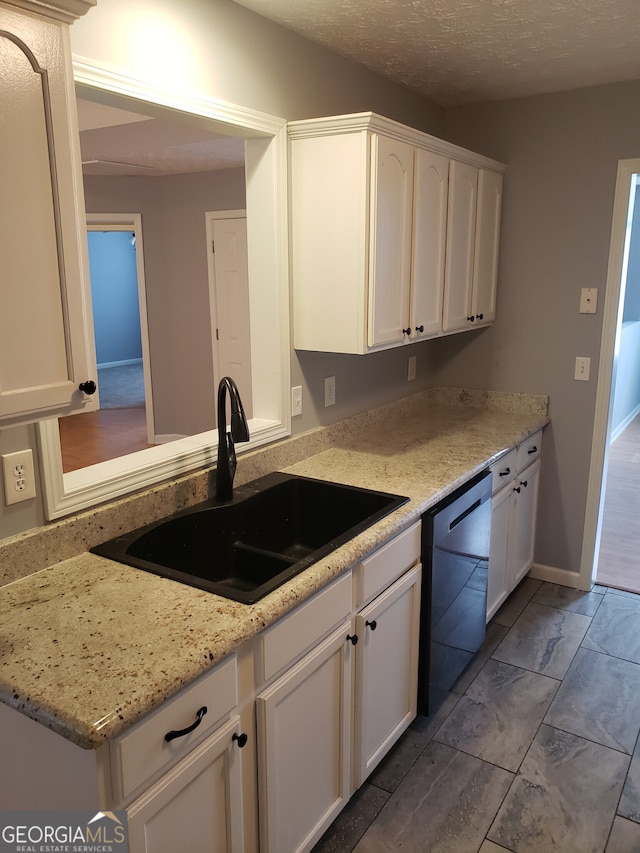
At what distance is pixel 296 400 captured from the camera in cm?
257

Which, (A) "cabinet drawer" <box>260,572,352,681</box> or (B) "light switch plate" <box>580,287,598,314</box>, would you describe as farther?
(B) "light switch plate" <box>580,287,598,314</box>

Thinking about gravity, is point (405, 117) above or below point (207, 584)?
above

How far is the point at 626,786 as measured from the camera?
215 centimetres

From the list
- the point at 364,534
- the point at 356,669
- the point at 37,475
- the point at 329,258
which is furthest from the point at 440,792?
the point at 329,258

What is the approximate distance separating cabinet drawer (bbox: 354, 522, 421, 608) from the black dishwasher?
0.08 metres

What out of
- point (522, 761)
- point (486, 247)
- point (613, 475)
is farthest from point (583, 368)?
point (613, 475)

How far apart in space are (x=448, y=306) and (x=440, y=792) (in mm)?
1891

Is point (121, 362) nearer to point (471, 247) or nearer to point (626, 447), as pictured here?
point (626, 447)

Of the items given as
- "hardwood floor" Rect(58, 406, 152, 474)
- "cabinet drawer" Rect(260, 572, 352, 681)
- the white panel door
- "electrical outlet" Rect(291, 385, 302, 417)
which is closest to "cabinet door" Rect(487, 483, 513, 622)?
"electrical outlet" Rect(291, 385, 302, 417)

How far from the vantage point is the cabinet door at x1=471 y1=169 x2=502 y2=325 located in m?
3.12

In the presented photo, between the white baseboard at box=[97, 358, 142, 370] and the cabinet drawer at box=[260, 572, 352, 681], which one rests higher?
the cabinet drawer at box=[260, 572, 352, 681]

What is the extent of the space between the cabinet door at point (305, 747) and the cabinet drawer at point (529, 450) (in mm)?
1578

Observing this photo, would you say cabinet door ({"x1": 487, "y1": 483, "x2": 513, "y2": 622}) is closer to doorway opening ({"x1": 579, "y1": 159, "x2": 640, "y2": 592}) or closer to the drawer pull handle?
doorway opening ({"x1": 579, "y1": 159, "x2": 640, "y2": 592})

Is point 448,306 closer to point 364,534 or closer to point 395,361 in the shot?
point 395,361
